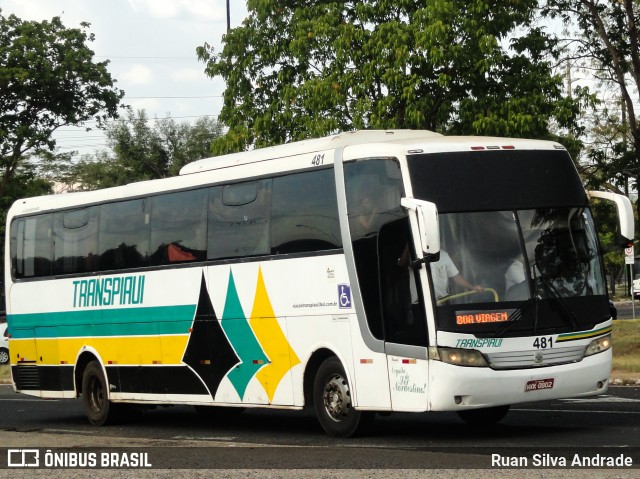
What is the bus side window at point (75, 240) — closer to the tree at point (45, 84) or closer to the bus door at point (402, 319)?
the bus door at point (402, 319)

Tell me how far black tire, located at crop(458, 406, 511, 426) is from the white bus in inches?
1.4

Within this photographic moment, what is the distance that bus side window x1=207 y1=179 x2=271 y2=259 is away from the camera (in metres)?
16.0

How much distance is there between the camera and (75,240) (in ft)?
65.8

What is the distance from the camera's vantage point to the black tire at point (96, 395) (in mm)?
19422

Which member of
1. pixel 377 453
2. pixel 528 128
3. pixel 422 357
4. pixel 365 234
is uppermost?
pixel 528 128

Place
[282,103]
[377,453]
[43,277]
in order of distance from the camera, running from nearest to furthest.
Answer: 1. [377,453]
2. [43,277]
3. [282,103]

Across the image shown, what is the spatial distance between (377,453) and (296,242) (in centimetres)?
344

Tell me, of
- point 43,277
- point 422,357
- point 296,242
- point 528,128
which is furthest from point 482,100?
point 422,357

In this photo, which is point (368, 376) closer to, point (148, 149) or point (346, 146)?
Result: point (346, 146)

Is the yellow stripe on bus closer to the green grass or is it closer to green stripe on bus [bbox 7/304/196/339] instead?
green stripe on bus [bbox 7/304/196/339]

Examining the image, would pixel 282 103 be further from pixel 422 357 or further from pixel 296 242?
pixel 422 357

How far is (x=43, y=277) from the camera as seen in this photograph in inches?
816

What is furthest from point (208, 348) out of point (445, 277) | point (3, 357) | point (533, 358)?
point (3, 357)

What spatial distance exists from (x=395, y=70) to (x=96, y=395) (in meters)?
11.5
